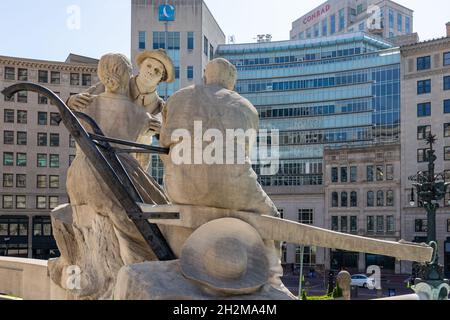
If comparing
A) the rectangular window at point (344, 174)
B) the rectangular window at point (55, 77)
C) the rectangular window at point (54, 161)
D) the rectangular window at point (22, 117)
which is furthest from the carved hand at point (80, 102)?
the rectangular window at point (55, 77)

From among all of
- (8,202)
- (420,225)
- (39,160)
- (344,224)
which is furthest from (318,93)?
(8,202)

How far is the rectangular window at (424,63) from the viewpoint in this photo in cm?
5051

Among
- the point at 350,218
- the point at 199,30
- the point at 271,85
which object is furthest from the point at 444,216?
the point at 199,30

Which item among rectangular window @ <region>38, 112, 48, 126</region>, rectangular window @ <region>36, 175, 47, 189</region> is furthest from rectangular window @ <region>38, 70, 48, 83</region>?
rectangular window @ <region>36, 175, 47, 189</region>

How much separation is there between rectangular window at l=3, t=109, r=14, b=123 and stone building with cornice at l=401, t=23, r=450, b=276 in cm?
3856

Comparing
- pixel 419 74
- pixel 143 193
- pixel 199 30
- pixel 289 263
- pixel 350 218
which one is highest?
pixel 199 30

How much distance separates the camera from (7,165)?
185 ft

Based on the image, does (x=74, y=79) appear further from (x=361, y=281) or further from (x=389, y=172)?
(x=361, y=281)

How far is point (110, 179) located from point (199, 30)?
174 feet

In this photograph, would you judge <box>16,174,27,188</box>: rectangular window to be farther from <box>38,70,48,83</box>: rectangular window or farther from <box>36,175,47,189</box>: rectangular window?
<box>38,70,48,83</box>: rectangular window

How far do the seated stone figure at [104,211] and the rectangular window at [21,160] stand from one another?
51.2 m

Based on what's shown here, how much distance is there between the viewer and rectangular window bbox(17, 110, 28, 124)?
5700cm

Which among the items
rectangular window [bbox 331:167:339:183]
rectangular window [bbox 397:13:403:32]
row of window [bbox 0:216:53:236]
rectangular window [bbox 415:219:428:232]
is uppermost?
rectangular window [bbox 397:13:403:32]
